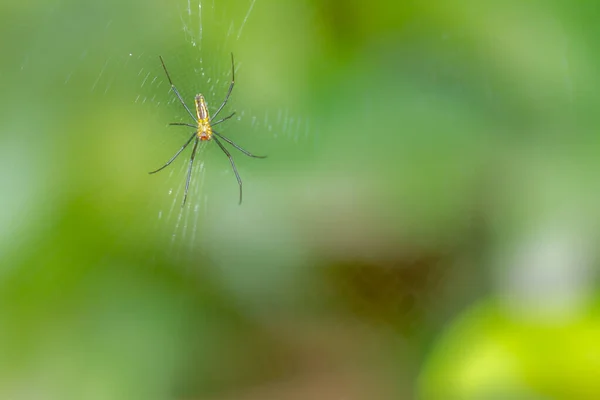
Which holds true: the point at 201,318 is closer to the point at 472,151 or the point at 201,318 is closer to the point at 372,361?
the point at 372,361

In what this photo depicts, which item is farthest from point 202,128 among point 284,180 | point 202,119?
point 284,180

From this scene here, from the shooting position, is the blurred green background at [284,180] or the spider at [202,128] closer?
the blurred green background at [284,180]

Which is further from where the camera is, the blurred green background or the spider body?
the spider body

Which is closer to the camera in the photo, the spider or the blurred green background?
the blurred green background

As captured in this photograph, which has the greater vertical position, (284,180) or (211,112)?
(211,112)

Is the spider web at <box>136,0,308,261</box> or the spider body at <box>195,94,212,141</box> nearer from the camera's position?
the spider web at <box>136,0,308,261</box>

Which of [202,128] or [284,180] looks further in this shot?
[202,128]

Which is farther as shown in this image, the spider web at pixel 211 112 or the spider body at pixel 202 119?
the spider body at pixel 202 119

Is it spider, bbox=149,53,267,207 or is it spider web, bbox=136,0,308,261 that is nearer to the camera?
spider web, bbox=136,0,308,261

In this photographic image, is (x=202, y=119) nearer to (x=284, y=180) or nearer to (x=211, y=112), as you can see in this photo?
(x=211, y=112)
